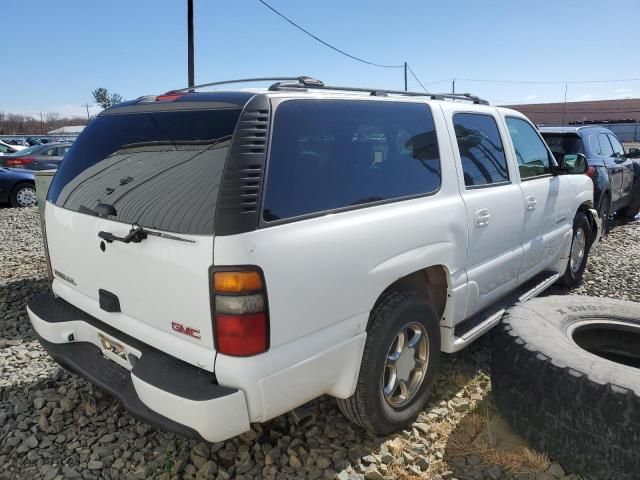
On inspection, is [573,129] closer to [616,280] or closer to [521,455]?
[616,280]

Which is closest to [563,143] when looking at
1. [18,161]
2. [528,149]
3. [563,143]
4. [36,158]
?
[563,143]

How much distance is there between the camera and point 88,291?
8.56ft

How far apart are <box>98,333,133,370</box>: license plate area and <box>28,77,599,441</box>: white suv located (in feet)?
0.04

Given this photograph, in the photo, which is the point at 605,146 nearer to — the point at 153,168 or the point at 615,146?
the point at 615,146

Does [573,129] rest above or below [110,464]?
above

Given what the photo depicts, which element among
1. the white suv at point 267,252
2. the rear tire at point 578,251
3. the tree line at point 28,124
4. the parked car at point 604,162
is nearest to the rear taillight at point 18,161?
the white suv at point 267,252

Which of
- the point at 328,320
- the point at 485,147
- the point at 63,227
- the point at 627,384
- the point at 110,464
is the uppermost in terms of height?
the point at 485,147

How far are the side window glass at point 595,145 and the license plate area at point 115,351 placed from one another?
693 cm

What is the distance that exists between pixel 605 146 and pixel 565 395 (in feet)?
22.1

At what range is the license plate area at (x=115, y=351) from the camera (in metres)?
2.41

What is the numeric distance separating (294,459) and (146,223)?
1412 millimetres

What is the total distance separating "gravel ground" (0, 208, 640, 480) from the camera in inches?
98.9

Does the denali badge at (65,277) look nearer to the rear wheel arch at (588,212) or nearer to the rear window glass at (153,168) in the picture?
the rear window glass at (153,168)

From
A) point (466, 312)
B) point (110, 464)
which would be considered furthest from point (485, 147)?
point (110, 464)
